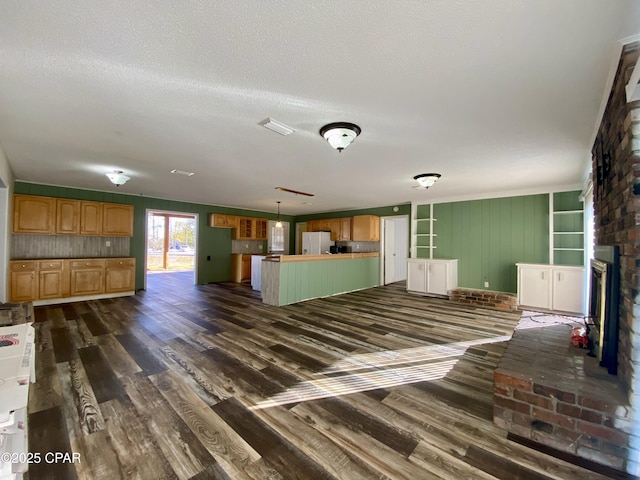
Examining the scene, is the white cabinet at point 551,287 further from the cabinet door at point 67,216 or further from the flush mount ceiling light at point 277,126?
the cabinet door at point 67,216

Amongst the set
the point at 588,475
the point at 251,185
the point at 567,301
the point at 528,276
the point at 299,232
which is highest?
the point at 251,185

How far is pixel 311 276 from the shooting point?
588 centimetres

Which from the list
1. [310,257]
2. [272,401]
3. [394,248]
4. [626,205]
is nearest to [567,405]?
[626,205]

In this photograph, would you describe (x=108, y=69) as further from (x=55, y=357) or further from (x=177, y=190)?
(x=177, y=190)

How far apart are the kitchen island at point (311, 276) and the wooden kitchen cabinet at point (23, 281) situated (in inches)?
167

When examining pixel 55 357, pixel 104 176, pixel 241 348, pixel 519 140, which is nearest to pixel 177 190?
pixel 104 176

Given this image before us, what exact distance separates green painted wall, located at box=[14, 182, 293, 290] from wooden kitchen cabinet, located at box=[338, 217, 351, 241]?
109 inches

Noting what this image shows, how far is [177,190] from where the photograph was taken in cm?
593

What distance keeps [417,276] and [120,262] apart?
6.97 m

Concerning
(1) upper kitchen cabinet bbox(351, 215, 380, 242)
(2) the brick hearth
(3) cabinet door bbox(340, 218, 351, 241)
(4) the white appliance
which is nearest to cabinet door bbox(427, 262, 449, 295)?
(1) upper kitchen cabinet bbox(351, 215, 380, 242)

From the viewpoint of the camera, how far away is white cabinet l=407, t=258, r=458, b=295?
20.2 ft

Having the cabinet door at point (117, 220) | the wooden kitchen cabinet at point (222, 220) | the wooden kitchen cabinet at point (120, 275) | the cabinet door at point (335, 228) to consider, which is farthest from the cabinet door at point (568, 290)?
the cabinet door at point (117, 220)

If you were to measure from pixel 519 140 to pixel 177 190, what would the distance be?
6145mm

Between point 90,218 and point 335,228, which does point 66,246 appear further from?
point 335,228
